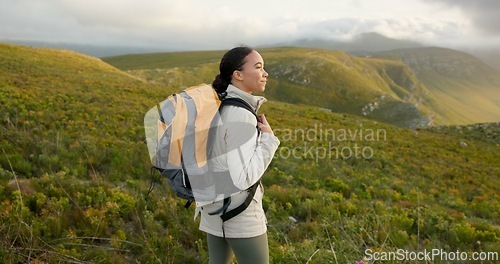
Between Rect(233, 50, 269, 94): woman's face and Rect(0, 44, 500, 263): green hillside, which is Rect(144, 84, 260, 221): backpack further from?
Rect(0, 44, 500, 263): green hillside

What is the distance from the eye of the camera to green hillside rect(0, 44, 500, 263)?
466 centimetres

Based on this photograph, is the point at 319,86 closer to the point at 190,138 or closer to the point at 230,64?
the point at 230,64

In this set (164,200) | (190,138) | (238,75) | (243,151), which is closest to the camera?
(243,151)

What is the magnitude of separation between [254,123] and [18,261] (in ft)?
10.7

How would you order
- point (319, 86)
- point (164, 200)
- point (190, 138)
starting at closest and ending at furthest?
1. point (190, 138)
2. point (164, 200)
3. point (319, 86)

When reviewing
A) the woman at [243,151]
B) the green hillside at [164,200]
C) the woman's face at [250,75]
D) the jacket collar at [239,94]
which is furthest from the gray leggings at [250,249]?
the woman's face at [250,75]

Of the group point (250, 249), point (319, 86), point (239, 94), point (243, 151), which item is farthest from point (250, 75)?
point (319, 86)

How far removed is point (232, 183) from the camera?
9.06ft

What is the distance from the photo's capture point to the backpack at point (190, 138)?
2.71 m

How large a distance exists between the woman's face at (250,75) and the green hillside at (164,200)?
5.40 ft

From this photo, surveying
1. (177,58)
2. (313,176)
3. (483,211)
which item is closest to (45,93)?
(313,176)

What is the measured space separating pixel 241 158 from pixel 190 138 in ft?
1.53

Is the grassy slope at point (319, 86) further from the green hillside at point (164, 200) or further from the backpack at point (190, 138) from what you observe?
the backpack at point (190, 138)

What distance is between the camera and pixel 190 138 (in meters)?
2.73
